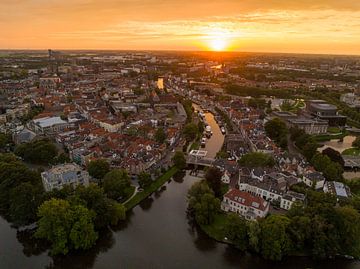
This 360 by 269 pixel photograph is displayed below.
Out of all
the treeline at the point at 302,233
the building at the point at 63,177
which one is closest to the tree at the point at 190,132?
the building at the point at 63,177

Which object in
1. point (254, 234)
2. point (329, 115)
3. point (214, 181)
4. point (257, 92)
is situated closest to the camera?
point (254, 234)

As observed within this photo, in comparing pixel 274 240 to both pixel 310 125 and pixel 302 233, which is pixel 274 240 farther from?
pixel 310 125

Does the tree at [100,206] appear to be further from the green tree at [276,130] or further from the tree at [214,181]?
the green tree at [276,130]

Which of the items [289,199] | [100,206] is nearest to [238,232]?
[289,199]

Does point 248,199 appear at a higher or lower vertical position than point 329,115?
lower

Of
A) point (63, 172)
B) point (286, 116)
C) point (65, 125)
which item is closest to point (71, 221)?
point (63, 172)

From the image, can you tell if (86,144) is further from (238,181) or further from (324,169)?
(324,169)

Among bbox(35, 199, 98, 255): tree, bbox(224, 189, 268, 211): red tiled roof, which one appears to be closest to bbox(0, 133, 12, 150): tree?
bbox(35, 199, 98, 255): tree
